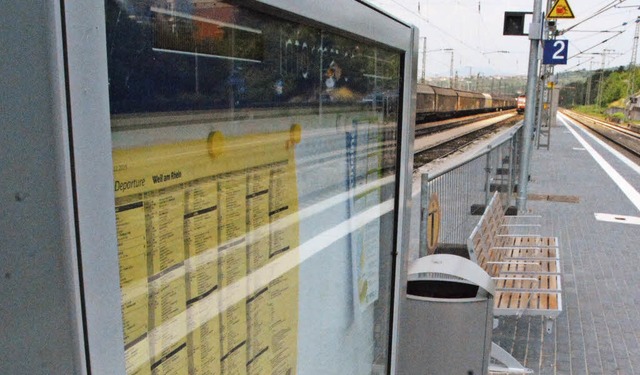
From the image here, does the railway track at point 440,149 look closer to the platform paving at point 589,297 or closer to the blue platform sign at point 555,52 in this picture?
the blue platform sign at point 555,52

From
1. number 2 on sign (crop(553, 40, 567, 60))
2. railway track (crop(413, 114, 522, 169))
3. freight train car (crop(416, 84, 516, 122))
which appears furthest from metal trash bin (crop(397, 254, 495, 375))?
railway track (crop(413, 114, 522, 169))

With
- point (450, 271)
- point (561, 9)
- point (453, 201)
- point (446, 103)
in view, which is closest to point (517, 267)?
point (453, 201)

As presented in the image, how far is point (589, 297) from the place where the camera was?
5941 millimetres

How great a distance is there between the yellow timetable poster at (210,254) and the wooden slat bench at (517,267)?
266 centimetres

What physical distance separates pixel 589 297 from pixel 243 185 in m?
5.45

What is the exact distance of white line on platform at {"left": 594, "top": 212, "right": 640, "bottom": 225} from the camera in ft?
31.3

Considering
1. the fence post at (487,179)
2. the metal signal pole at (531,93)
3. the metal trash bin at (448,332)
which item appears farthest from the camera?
the metal signal pole at (531,93)

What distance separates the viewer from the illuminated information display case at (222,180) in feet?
2.67

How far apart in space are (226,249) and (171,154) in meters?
0.28

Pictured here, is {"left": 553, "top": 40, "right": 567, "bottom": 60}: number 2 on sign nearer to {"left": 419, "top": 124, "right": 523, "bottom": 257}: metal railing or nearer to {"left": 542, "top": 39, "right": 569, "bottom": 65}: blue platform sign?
{"left": 542, "top": 39, "right": 569, "bottom": 65}: blue platform sign

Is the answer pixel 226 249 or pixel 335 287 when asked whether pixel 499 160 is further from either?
pixel 226 249

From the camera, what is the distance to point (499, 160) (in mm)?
8867

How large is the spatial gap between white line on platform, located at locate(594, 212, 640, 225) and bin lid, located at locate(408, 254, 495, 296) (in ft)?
24.6

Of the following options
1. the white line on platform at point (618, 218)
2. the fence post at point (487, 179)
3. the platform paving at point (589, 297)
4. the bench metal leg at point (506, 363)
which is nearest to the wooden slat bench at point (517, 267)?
the bench metal leg at point (506, 363)
